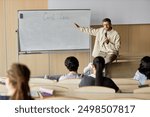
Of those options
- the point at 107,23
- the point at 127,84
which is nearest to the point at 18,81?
the point at 127,84

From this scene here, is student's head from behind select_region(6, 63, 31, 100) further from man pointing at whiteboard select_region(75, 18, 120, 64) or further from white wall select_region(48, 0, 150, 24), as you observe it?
white wall select_region(48, 0, 150, 24)

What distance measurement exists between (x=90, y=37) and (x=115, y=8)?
916 mm

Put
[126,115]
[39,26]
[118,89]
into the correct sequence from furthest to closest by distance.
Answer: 1. [39,26]
2. [118,89]
3. [126,115]

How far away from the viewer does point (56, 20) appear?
287 inches

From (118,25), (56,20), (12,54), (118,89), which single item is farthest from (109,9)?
(118,89)

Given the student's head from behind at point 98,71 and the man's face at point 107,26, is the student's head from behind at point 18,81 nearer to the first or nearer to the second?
the student's head from behind at point 98,71

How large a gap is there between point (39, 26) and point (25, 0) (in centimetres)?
73

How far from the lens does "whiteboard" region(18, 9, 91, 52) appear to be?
720 centimetres

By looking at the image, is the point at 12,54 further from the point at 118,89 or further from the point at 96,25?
the point at 118,89

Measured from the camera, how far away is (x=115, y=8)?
7.64m

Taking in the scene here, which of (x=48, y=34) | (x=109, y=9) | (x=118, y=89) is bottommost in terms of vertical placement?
(x=118, y=89)

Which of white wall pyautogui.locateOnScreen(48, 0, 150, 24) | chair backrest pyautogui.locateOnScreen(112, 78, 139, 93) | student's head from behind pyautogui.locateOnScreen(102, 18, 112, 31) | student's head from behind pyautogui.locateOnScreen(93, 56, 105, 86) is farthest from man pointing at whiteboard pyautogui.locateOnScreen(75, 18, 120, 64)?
student's head from behind pyautogui.locateOnScreen(93, 56, 105, 86)

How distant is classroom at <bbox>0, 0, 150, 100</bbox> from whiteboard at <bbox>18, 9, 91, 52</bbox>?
0.11m

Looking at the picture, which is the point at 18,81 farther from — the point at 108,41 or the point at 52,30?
the point at 52,30
